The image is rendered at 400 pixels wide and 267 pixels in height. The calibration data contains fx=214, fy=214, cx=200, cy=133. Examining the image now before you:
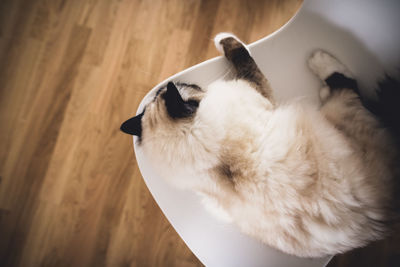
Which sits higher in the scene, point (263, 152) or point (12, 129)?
point (12, 129)

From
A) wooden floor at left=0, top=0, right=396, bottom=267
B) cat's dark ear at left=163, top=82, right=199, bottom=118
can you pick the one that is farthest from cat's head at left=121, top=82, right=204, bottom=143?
wooden floor at left=0, top=0, right=396, bottom=267

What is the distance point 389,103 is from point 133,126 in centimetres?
93

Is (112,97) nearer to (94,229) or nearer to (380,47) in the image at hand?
(94,229)

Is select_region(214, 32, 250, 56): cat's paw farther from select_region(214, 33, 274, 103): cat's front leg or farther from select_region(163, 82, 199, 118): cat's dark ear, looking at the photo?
select_region(163, 82, 199, 118): cat's dark ear

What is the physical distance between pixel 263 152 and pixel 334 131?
0.26m

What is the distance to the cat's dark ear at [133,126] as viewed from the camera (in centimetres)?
84

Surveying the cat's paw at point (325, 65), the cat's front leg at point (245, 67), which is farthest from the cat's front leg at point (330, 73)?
the cat's front leg at point (245, 67)

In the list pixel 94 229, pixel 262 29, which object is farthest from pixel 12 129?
pixel 262 29

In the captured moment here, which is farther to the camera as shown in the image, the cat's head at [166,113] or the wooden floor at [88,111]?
the wooden floor at [88,111]

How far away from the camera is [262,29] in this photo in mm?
1395

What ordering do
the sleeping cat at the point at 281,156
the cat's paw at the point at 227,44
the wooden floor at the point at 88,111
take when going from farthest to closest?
1. the wooden floor at the point at 88,111
2. the cat's paw at the point at 227,44
3. the sleeping cat at the point at 281,156

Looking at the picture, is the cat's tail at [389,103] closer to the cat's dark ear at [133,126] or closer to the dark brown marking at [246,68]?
the dark brown marking at [246,68]

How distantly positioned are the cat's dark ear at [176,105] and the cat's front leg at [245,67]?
0.83ft

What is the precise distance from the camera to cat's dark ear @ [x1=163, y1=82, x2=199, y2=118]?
72 cm
